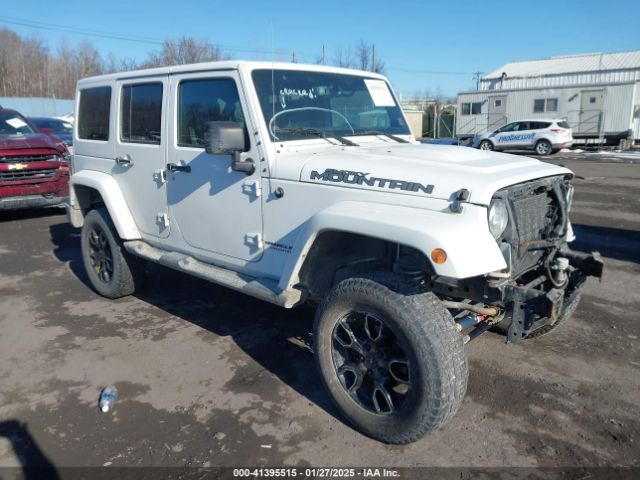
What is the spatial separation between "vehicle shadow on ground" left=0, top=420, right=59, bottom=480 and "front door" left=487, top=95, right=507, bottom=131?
29.5 metres

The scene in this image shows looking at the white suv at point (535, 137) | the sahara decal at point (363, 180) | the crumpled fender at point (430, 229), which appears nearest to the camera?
the crumpled fender at point (430, 229)

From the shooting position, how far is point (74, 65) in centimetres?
6444

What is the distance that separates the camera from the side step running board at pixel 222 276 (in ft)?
11.3

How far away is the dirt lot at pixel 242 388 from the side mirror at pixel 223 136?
163 centimetres

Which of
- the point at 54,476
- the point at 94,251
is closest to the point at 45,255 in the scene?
the point at 94,251

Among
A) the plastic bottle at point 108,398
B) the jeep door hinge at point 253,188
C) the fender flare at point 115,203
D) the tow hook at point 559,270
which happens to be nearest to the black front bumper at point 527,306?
the tow hook at point 559,270

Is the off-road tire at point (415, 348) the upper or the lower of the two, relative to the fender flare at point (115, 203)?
lower

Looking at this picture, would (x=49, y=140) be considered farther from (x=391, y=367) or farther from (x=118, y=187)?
(x=391, y=367)

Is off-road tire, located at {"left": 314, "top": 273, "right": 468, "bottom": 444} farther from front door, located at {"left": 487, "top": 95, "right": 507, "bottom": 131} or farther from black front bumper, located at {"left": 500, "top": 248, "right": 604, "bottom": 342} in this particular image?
front door, located at {"left": 487, "top": 95, "right": 507, "bottom": 131}

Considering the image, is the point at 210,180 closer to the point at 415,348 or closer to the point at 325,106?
the point at 325,106

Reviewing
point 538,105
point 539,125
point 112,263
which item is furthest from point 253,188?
point 538,105

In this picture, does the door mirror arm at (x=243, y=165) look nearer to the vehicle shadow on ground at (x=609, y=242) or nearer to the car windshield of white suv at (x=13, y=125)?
the vehicle shadow on ground at (x=609, y=242)

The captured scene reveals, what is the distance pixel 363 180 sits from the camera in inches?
125

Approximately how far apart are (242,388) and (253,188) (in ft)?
4.57
